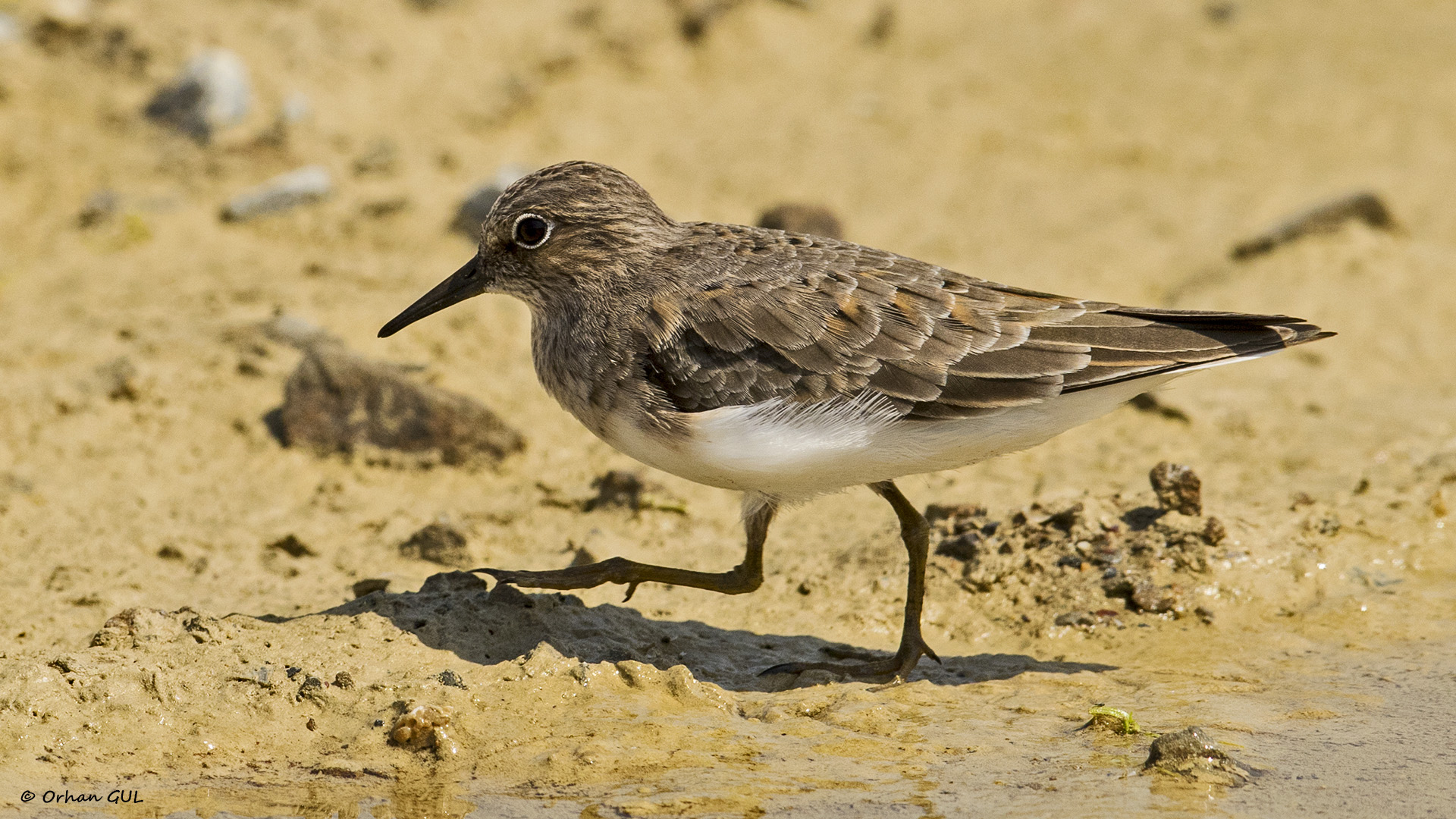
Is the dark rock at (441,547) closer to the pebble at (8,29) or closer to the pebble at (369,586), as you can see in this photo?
the pebble at (369,586)

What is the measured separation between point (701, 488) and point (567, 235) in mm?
2104

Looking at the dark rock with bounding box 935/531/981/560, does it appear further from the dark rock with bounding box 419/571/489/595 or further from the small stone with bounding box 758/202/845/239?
the small stone with bounding box 758/202/845/239

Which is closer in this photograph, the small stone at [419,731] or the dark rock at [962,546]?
the small stone at [419,731]

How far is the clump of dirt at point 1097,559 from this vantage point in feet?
21.7

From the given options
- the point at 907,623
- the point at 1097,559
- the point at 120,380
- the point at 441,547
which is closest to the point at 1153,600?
the point at 1097,559

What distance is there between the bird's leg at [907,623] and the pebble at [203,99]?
7426 mm

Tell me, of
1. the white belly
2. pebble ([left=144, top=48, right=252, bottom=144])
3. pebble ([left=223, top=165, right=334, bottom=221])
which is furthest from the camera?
pebble ([left=144, top=48, right=252, bottom=144])

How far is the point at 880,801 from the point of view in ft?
16.2

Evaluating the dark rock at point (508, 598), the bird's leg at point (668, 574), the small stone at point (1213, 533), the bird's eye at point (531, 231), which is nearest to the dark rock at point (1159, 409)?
the small stone at point (1213, 533)

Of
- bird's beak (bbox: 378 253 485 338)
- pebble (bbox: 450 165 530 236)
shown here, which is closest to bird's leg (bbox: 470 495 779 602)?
bird's beak (bbox: 378 253 485 338)

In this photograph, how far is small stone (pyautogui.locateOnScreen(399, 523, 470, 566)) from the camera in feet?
23.8

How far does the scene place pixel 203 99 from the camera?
11500mm

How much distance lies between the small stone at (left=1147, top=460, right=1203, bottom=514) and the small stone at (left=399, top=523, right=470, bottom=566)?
3443 millimetres

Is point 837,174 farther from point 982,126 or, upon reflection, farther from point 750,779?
point 750,779
